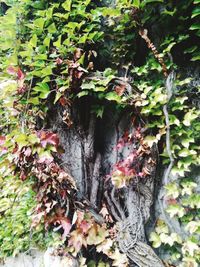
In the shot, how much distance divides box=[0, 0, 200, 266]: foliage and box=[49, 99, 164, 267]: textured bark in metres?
0.09

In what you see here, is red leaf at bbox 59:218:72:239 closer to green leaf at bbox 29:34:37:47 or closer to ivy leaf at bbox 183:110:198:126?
ivy leaf at bbox 183:110:198:126

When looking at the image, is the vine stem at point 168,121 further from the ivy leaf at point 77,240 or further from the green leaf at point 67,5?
the green leaf at point 67,5

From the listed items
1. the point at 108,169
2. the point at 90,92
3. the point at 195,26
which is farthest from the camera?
the point at 108,169

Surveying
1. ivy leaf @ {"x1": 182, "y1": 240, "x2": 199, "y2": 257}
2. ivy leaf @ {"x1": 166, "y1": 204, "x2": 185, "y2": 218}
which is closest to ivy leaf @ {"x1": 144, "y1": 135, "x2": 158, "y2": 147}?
ivy leaf @ {"x1": 166, "y1": 204, "x2": 185, "y2": 218}

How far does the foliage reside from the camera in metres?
1.57

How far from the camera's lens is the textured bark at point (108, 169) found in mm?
1627

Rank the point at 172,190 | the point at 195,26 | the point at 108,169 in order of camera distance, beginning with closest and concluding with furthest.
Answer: the point at 195,26 → the point at 172,190 → the point at 108,169

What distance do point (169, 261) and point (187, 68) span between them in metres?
1.33

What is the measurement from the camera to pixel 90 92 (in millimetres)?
1726

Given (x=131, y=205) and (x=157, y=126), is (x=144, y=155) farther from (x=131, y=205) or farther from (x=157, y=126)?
(x=131, y=205)

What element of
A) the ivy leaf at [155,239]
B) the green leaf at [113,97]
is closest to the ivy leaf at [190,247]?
the ivy leaf at [155,239]

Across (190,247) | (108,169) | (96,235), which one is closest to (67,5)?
(108,169)

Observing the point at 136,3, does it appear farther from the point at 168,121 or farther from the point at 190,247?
the point at 190,247

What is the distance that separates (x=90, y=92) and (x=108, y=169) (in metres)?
0.59
